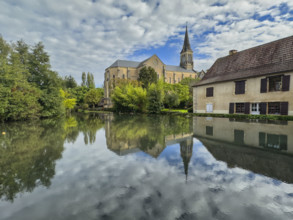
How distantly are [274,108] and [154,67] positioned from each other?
4424 cm

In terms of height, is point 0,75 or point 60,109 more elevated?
point 0,75

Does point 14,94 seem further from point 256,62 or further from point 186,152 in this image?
point 256,62

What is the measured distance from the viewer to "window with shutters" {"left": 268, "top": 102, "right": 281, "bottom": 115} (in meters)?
15.3

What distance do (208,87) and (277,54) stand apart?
7.97m

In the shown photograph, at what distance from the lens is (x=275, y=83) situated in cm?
1619

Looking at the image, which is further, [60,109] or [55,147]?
[60,109]

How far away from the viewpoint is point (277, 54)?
54.3 ft

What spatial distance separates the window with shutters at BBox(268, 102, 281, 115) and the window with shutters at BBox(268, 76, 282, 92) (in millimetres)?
1521

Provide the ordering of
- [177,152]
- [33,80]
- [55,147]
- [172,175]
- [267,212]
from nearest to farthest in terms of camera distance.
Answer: [267,212]
[172,175]
[177,152]
[55,147]
[33,80]

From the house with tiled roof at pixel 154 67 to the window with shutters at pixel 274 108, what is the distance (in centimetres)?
3240

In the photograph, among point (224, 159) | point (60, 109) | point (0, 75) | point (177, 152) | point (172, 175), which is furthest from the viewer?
point (60, 109)

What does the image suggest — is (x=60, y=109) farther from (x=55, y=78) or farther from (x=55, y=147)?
(x=55, y=147)

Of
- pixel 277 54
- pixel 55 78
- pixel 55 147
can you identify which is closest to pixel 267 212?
pixel 55 147

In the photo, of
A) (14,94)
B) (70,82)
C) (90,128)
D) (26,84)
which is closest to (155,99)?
(90,128)
